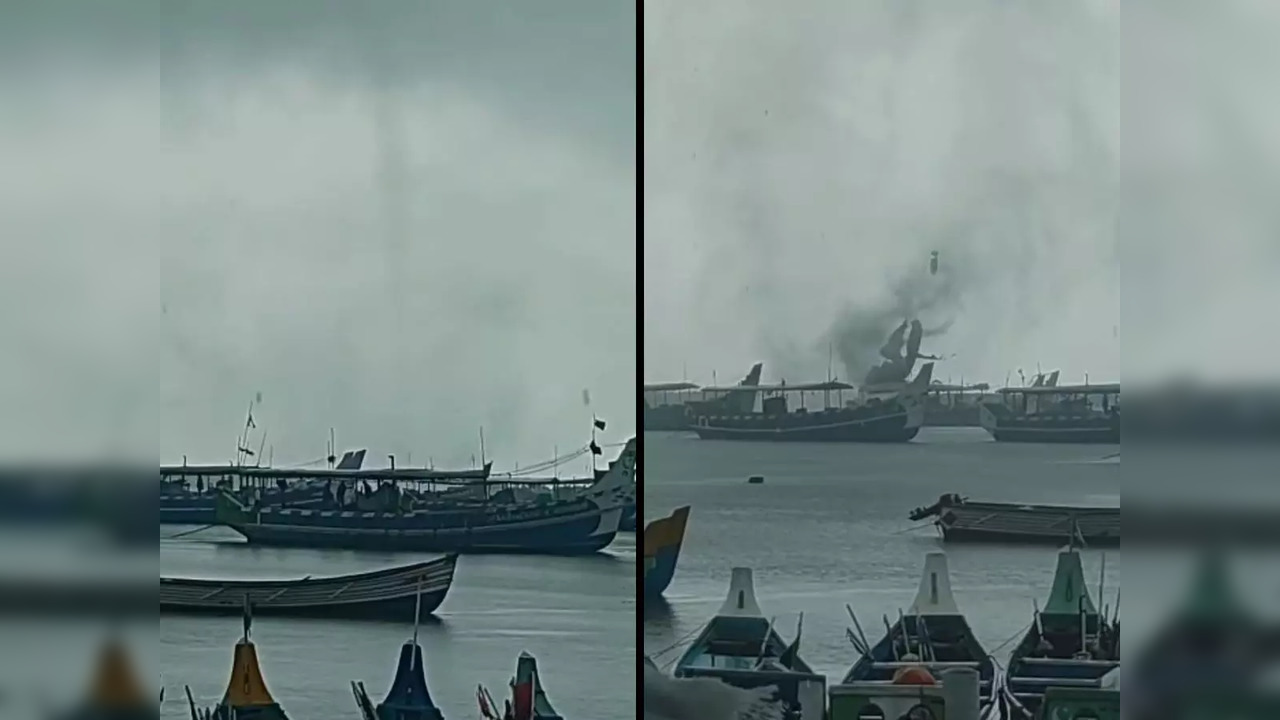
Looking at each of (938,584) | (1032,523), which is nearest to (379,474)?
(938,584)

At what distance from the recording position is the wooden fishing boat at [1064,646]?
2309 millimetres

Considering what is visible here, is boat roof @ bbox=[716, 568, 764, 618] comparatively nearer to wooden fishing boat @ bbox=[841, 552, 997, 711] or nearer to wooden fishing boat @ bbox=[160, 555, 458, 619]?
wooden fishing boat @ bbox=[841, 552, 997, 711]

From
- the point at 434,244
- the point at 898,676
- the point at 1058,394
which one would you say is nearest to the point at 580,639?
the point at 898,676

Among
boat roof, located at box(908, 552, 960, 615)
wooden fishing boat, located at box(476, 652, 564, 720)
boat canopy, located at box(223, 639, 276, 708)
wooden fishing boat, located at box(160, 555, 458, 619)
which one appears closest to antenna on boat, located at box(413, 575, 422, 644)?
wooden fishing boat, located at box(160, 555, 458, 619)

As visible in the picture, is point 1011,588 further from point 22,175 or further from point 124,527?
point 22,175

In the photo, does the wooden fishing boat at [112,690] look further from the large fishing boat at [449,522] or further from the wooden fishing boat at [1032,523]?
the wooden fishing boat at [1032,523]

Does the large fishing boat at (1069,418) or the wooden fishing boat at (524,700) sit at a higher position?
the large fishing boat at (1069,418)

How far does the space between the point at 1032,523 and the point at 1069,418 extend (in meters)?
0.19

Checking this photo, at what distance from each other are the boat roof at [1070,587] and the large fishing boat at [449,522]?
29.0 inches

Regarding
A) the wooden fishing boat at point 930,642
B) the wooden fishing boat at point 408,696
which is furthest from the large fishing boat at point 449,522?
the wooden fishing boat at point 930,642

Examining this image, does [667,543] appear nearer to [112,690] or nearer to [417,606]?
[417,606]

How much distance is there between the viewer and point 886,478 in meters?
2.35

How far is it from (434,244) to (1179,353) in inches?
50.9

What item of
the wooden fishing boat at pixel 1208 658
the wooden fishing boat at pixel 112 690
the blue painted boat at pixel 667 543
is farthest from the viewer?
the wooden fishing boat at pixel 112 690
